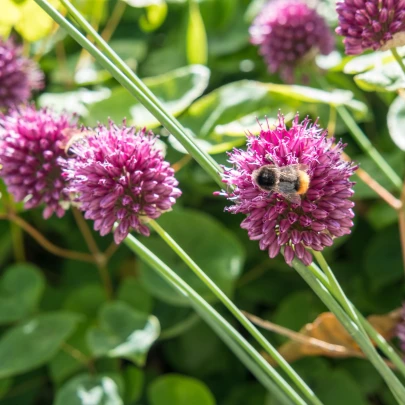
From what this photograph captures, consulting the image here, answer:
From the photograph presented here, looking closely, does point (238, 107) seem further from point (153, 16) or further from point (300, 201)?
point (300, 201)

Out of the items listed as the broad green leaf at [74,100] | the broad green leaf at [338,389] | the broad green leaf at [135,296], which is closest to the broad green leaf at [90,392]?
the broad green leaf at [135,296]

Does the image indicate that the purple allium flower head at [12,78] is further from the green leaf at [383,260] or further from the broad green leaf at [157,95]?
the green leaf at [383,260]

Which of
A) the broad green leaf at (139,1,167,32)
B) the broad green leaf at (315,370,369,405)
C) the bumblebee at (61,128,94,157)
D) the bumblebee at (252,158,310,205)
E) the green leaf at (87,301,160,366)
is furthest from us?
the broad green leaf at (139,1,167,32)

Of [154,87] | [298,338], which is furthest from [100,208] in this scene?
[154,87]

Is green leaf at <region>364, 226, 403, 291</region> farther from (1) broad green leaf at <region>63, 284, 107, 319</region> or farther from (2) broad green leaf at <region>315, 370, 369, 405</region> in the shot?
(1) broad green leaf at <region>63, 284, 107, 319</region>

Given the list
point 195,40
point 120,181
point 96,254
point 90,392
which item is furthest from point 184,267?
point 120,181

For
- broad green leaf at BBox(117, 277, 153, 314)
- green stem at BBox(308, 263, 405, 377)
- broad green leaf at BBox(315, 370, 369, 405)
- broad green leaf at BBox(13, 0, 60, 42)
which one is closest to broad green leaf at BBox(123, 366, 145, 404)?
broad green leaf at BBox(117, 277, 153, 314)
